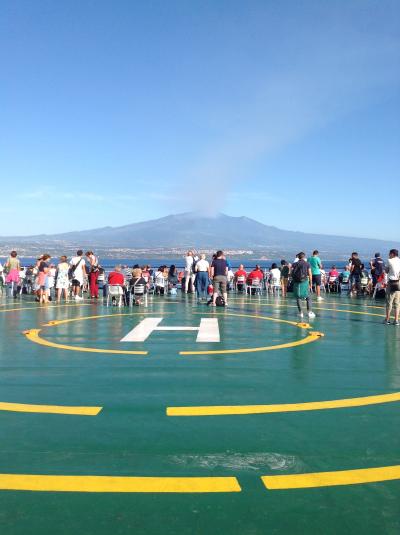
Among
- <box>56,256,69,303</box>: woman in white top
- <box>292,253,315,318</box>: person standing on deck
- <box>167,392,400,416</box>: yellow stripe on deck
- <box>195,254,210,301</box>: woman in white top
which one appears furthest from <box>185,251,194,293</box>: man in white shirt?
<box>167,392,400,416</box>: yellow stripe on deck

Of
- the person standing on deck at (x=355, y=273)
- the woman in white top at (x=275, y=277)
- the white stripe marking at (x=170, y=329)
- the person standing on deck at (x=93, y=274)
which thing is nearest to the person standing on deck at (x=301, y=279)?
the white stripe marking at (x=170, y=329)

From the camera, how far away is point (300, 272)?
1371 centimetres

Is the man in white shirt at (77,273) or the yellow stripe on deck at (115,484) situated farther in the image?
the man in white shirt at (77,273)

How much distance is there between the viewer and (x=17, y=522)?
328 centimetres

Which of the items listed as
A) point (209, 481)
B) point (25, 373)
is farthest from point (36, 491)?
point (25, 373)

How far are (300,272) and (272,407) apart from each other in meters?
8.31

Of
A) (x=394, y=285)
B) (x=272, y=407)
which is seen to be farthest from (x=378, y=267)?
(x=272, y=407)

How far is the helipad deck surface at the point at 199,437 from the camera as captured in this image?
3.39 meters

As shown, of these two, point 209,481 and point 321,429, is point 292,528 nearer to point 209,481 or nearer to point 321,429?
point 209,481

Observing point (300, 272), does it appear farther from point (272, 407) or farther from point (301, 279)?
point (272, 407)

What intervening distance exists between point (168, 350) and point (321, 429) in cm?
458

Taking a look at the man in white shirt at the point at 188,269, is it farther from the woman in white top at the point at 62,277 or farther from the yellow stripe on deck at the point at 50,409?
the yellow stripe on deck at the point at 50,409

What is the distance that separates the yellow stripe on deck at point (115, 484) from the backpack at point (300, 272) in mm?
10130

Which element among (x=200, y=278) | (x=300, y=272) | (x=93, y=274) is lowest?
(x=200, y=278)
